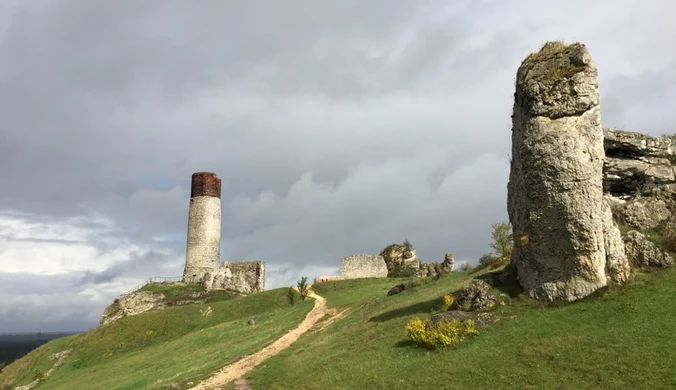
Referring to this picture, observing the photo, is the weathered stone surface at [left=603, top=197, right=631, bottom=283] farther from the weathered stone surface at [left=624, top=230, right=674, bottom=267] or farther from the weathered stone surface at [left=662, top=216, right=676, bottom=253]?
the weathered stone surface at [left=662, top=216, right=676, bottom=253]

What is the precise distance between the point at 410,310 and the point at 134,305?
160ft

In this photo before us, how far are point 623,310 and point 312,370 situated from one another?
1293 centimetres

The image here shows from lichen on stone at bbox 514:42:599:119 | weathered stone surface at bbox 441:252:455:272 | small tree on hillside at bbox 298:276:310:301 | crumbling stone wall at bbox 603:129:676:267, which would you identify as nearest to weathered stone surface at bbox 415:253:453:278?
weathered stone surface at bbox 441:252:455:272

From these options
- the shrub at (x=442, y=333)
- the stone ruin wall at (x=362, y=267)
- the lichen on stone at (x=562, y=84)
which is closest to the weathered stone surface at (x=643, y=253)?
the lichen on stone at (x=562, y=84)

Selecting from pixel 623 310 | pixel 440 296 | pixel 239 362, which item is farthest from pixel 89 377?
pixel 623 310

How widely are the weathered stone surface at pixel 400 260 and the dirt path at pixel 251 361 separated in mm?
27542

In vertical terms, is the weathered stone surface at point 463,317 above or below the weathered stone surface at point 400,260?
below

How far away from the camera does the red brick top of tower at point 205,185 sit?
74.3 m

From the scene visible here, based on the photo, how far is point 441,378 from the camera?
16.4m

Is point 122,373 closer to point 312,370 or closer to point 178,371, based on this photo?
point 178,371

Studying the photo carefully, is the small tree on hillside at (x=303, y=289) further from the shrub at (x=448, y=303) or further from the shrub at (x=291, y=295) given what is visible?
the shrub at (x=448, y=303)

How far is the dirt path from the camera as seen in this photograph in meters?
23.7

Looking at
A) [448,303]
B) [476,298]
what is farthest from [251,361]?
[476,298]

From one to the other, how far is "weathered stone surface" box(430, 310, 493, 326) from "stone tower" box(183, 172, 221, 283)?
2198 inches
